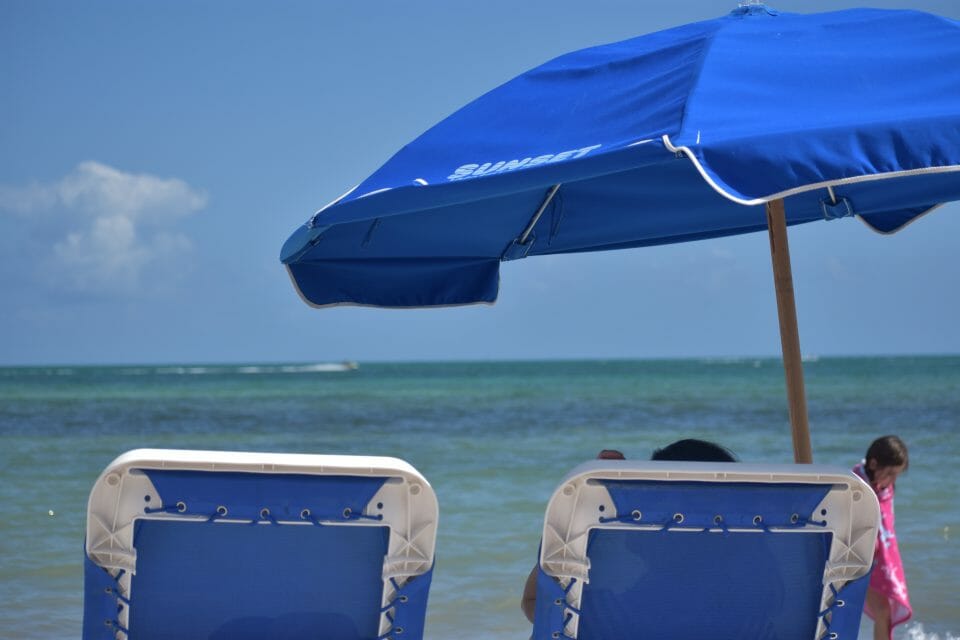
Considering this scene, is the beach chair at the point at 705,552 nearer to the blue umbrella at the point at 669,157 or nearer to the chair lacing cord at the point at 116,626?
the blue umbrella at the point at 669,157

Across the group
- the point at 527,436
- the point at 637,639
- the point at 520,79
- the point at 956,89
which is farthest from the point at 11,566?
the point at 527,436

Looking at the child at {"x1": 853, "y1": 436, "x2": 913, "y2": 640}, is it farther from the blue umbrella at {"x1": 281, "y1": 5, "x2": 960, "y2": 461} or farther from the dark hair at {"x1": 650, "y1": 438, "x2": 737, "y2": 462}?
the dark hair at {"x1": 650, "y1": 438, "x2": 737, "y2": 462}

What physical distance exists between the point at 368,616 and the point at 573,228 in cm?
215

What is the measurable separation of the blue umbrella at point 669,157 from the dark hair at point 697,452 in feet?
2.21

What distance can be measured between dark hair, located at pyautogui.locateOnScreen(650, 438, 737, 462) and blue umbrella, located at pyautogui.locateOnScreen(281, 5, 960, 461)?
67 cm

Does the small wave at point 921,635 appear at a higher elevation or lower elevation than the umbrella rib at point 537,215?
lower

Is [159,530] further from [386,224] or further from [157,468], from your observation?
[386,224]

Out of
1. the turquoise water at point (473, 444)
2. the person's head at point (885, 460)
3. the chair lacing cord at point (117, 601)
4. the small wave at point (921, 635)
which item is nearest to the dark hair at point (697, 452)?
the person's head at point (885, 460)

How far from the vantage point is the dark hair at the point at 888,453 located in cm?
389

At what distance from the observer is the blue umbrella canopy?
7.65 feet

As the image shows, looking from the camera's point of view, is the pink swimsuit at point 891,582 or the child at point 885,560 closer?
the child at point 885,560

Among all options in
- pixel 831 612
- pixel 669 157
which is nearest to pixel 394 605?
pixel 831 612

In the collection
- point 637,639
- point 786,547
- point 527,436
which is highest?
point 786,547

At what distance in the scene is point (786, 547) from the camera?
2.41m
